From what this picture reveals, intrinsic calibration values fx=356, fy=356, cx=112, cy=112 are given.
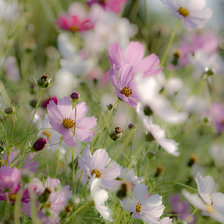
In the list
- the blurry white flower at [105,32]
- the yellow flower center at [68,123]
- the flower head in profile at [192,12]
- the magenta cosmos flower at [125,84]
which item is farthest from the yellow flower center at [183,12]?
the blurry white flower at [105,32]

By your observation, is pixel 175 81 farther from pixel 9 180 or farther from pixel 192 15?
pixel 9 180

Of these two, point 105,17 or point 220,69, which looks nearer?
point 220,69

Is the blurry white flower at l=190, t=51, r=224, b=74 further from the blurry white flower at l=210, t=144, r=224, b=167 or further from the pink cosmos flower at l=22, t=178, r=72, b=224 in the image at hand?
the pink cosmos flower at l=22, t=178, r=72, b=224

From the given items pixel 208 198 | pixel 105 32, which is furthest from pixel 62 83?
pixel 208 198

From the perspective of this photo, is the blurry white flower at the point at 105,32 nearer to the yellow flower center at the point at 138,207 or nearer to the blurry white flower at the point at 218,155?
the blurry white flower at the point at 218,155

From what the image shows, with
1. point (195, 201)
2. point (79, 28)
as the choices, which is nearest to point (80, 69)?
point (79, 28)
